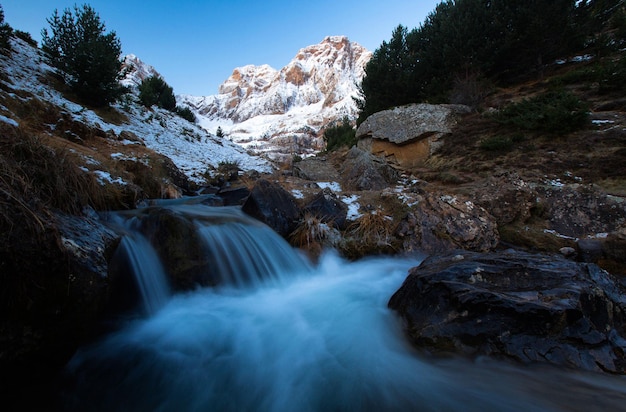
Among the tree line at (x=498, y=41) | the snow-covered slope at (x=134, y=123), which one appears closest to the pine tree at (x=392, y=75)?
the tree line at (x=498, y=41)

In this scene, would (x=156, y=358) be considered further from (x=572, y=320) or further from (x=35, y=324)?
(x=572, y=320)

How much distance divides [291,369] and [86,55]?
14813 mm

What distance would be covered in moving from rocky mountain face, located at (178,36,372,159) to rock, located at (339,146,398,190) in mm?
52567

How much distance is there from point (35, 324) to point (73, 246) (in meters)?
0.53

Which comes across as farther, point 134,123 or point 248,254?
point 134,123

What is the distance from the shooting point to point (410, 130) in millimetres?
10055

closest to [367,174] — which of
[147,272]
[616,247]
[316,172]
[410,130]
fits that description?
[316,172]

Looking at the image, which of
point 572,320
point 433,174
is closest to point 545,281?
point 572,320

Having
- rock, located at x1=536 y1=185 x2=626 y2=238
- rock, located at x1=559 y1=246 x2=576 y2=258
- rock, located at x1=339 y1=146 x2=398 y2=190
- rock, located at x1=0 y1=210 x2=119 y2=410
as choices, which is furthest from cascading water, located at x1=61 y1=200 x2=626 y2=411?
rock, located at x1=339 y1=146 x2=398 y2=190

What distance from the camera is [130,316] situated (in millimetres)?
2727

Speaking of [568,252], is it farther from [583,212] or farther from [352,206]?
[352,206]

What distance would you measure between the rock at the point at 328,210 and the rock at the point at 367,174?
7.88 ft

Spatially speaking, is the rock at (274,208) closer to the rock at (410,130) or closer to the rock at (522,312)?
the rock at (522,312)

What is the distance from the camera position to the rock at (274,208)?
4848mm
